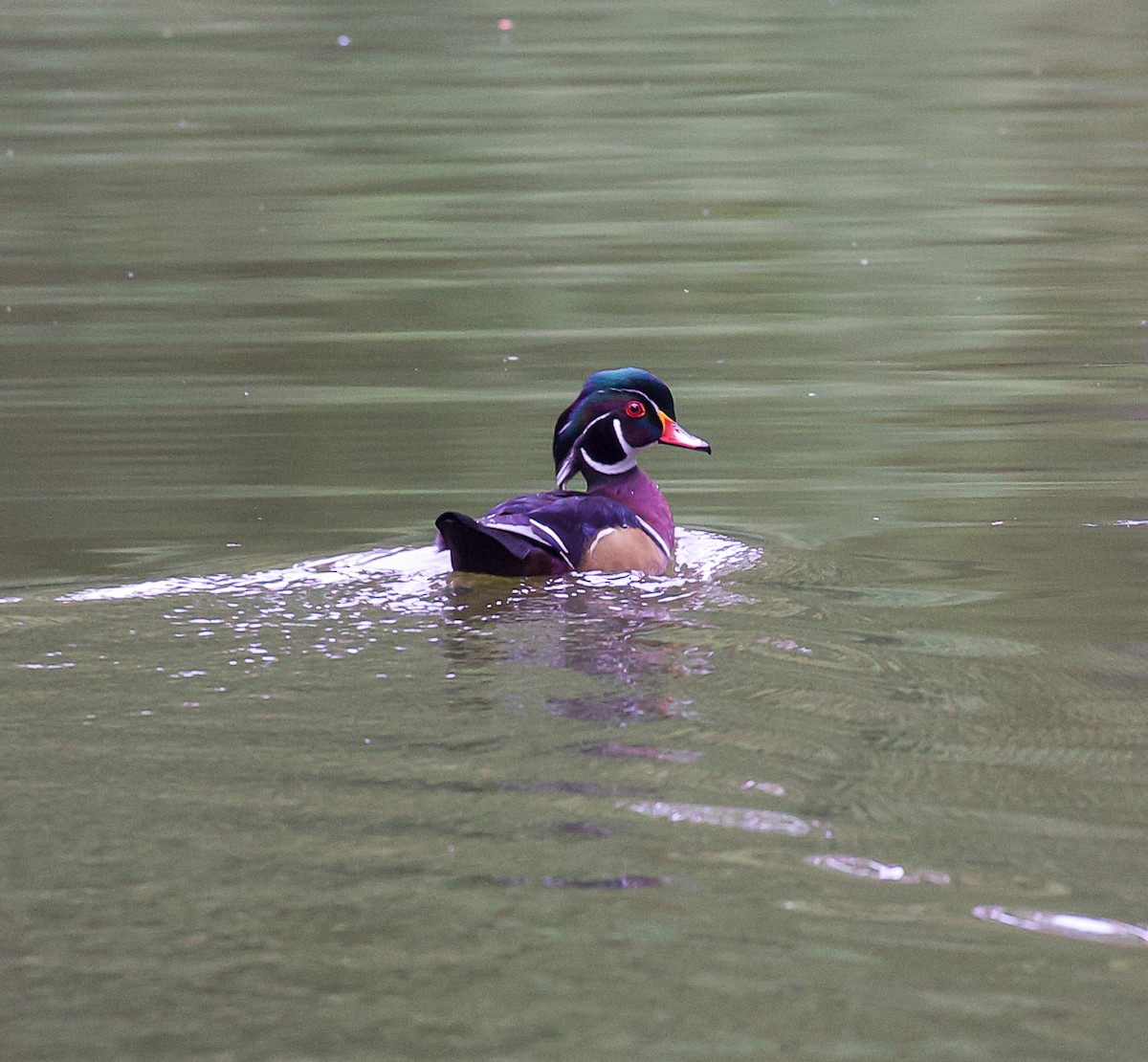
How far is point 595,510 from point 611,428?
25.1 inches

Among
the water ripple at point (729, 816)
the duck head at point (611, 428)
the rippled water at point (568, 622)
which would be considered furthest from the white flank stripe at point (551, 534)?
the water ripple at point (729, 816)

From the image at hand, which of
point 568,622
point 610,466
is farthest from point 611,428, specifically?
point 568,622

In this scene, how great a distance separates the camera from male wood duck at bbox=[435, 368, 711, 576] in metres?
7.14

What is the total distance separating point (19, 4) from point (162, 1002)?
2851 centimetres

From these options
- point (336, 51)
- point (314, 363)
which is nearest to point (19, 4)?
point (336, 51)

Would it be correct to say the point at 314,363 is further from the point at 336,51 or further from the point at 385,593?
the point at 336,51

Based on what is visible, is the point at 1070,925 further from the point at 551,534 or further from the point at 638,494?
the point at 638,494

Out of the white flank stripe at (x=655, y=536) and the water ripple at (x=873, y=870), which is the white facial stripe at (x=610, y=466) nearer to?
the white flank stripe at (x=655, y=536)

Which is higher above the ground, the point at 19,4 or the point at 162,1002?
the point at 19,4

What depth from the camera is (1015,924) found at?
420 centimetres

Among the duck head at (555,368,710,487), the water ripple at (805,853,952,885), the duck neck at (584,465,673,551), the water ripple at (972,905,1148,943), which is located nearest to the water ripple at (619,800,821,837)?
the water ripple at (805,853,952,885)

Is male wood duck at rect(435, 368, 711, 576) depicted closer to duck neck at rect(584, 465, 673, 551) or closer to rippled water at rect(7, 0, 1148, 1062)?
duck neck at rect(584, 465, 673, 551)

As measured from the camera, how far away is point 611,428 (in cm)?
807

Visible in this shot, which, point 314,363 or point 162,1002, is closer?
point 162,1002
